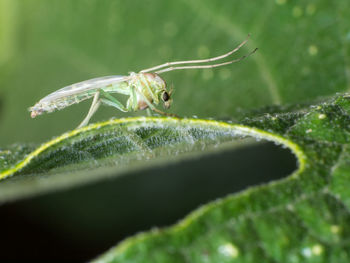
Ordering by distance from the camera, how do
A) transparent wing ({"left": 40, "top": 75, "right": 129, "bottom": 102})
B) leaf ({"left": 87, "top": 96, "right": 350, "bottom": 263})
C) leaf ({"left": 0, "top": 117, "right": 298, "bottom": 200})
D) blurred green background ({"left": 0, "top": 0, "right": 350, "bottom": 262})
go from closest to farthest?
leaf ({"left": 87, "top": 96, "right": 350, "bottom": 263}) → leaf ({"left": 0, "top": 117, "right": 298, "bottom": 200}) → transparent wing ({"left": 40, "top": 75, "right": 129, "bottom": 102}) → blurred green background ({"left": 0, "top": 0, "right": 350, "bottom": 262})

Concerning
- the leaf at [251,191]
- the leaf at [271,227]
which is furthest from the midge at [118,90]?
the leaf at [271,227]

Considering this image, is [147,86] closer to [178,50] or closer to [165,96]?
[165,96]

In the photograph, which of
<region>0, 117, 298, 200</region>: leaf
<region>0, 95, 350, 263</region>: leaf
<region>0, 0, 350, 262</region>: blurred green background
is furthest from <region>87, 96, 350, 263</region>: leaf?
<region>0, 0, 350, 262</region>: blurred green background

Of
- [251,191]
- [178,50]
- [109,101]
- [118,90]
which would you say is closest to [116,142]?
[251,191]

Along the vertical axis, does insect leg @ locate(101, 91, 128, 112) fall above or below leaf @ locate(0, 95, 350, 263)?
above

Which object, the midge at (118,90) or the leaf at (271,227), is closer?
the leaf at (271,227)

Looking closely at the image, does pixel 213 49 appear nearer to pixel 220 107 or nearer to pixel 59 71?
pixel 220 107

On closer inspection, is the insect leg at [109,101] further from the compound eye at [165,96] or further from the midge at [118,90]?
the compound eye at [165,96]

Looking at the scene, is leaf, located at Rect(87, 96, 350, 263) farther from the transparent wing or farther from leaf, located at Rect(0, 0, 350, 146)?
the transparent wing
